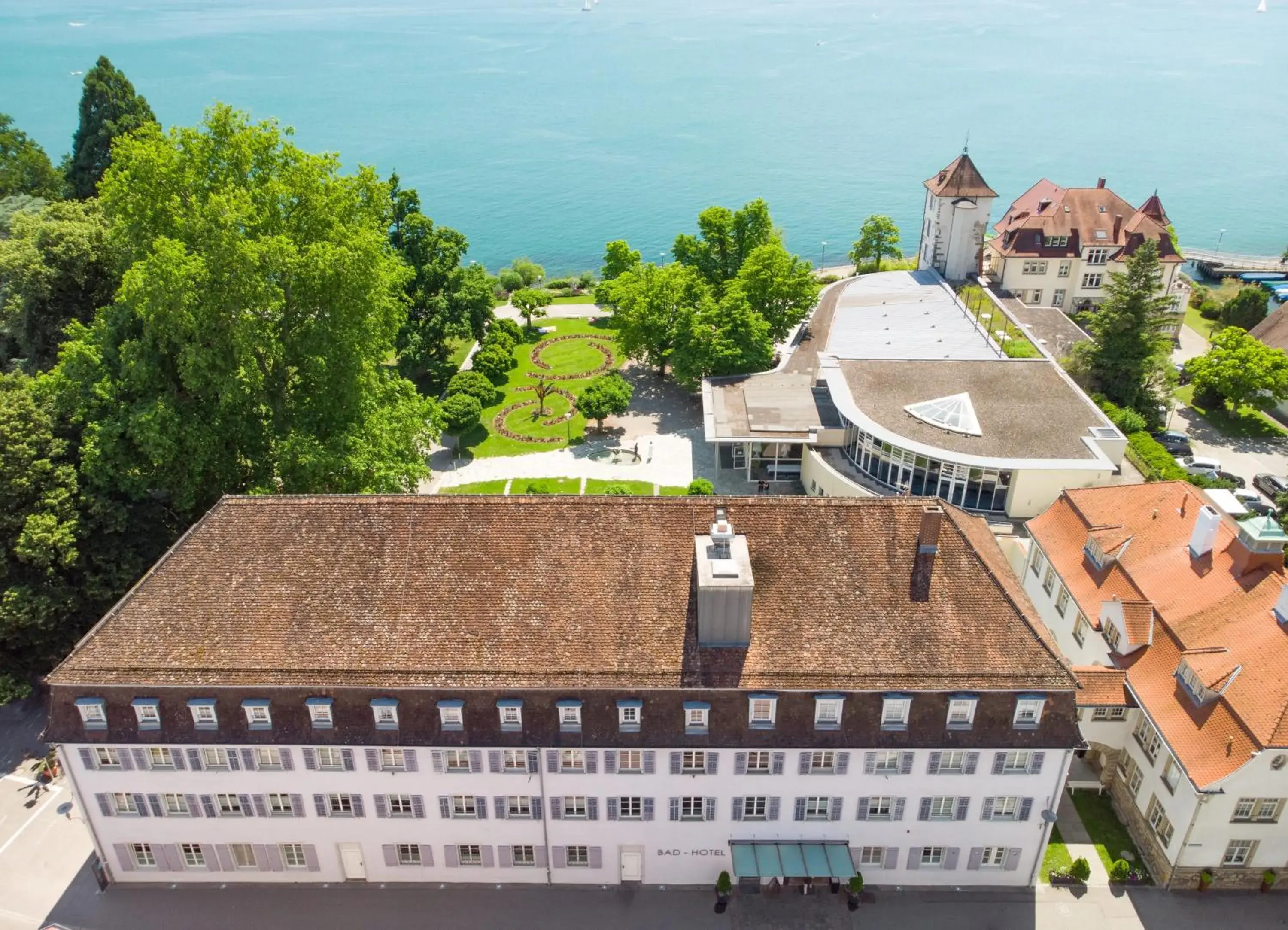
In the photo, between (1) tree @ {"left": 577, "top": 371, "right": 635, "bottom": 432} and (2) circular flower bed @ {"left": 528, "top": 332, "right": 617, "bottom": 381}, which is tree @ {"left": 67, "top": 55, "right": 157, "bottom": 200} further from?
(1) tree @ {"left": 577, "top": 371, "right": 635, "bottom": 432}

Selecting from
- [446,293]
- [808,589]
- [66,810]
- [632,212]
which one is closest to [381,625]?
[808,589]

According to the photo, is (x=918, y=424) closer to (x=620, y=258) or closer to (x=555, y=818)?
(x=555, y=818)

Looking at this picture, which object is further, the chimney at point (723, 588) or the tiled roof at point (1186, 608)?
the tiled roof at point (1186, 608)

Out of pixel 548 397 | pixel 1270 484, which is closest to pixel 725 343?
pixel 548 397

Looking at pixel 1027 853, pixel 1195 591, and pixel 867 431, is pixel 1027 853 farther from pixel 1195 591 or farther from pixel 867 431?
pixel 867 431

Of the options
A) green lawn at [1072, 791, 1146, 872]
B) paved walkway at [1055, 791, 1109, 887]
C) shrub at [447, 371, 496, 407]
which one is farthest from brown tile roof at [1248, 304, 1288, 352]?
shrub at [447, 371, 496, 407]

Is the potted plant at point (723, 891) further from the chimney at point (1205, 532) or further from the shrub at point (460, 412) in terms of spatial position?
the shrub at point (460, 412)

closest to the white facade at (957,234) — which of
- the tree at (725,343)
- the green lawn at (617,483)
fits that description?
the tree at (725,343)
